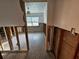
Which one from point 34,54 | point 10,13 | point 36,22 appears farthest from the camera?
point 36,22

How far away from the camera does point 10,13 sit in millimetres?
2916

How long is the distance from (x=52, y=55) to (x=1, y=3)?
2210 mm

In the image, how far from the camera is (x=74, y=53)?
1844 mm

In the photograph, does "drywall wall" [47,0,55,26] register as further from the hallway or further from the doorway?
the doorway

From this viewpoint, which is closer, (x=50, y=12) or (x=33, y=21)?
(x=50, y=12)

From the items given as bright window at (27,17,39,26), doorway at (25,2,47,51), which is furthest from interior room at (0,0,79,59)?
bright window at (27,17,39,26)

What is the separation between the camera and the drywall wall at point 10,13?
2.81 meters

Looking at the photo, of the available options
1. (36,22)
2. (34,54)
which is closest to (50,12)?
(34,54)

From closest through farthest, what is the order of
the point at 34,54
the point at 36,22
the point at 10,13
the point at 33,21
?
the point at 10,13, the point at 34,54, the point at 33,21, the point at 36,22

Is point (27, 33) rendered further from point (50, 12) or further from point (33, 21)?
point (33, 21)

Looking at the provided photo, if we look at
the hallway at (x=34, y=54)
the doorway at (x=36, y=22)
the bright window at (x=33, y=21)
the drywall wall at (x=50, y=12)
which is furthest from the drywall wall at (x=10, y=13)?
the bright window at (x=33, y=21)

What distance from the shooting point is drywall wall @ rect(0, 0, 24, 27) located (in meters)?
2.81

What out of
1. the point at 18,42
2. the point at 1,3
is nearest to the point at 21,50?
the point at 18,42

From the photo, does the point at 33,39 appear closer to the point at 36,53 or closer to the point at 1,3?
the point at 36,53
